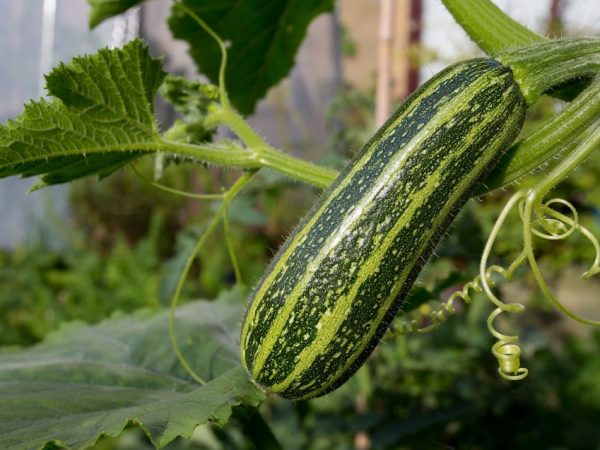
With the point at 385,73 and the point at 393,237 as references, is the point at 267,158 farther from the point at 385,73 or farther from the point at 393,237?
the point at 385,73

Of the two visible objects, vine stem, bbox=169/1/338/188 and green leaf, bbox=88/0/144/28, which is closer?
vine stem, bbox=169/1/338/188

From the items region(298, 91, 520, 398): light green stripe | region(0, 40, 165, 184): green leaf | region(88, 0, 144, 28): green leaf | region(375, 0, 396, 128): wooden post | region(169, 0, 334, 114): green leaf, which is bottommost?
region(298, 91, 520, 398): light green stripe

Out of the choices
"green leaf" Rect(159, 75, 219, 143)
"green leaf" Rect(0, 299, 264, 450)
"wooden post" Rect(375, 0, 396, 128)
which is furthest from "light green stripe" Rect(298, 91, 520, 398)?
"wooden post" Rect(375, 0, 396, 128)

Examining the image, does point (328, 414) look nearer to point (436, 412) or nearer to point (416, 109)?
point (436, 412)

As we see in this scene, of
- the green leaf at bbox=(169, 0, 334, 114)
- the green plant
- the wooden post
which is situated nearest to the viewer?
the green plant

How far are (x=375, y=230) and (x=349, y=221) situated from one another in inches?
1.3

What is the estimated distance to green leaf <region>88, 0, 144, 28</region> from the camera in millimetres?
1333

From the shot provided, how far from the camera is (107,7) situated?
4.42 feet

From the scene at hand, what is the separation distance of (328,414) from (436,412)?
46cm

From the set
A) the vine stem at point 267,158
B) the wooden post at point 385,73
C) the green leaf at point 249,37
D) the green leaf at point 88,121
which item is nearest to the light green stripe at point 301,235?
the vine stem at point 267,158

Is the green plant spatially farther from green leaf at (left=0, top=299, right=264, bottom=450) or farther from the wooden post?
the wooden post

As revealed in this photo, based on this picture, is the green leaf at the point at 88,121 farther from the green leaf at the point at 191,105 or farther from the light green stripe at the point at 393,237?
the light green stripe at the point at 393,237

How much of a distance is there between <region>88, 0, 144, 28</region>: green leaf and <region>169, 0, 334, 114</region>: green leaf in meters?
0.12

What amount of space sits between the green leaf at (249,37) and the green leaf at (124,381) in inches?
19.9
